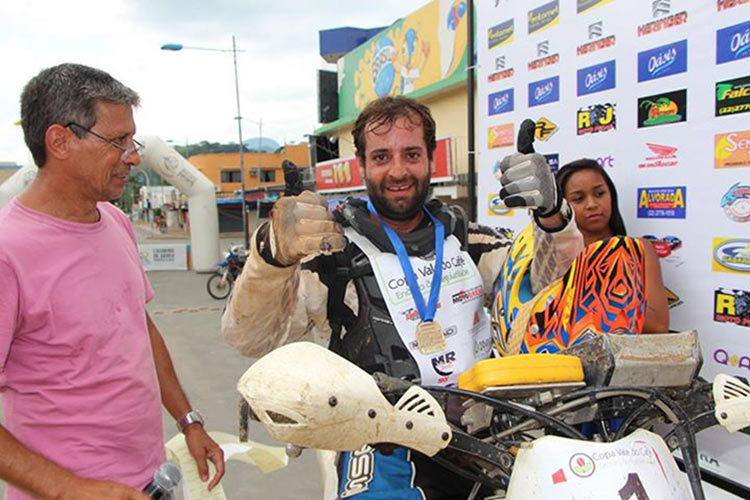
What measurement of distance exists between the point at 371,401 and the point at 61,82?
57.3 inches

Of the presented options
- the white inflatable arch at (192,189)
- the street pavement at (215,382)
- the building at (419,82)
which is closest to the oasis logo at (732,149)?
the street pavement at (215,382)

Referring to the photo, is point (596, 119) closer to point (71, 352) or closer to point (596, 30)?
point (596, 30)

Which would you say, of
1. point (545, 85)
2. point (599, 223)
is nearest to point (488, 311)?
point (599, 223)

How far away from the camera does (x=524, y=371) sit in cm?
119

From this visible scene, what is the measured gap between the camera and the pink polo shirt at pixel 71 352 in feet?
5.51

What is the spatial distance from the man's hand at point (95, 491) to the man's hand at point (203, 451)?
1.63ft

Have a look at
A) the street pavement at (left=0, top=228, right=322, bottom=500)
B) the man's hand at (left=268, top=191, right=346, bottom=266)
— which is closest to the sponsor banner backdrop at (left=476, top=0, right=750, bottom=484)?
the man's hand at (left=268, top=191, right=346, bottom=266)

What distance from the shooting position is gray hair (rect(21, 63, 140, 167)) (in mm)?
1806

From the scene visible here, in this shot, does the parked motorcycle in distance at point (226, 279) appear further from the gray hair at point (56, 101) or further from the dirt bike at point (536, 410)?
the dirt bike at point (536, 410)

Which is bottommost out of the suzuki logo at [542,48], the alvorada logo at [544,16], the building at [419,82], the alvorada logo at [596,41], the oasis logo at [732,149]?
the oasis logo at [732,149]

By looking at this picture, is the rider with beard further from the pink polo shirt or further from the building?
the building

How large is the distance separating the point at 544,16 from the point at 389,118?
1.31 m

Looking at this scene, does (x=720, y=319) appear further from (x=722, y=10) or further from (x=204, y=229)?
(x=204, y=229)

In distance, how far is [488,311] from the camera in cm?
248
